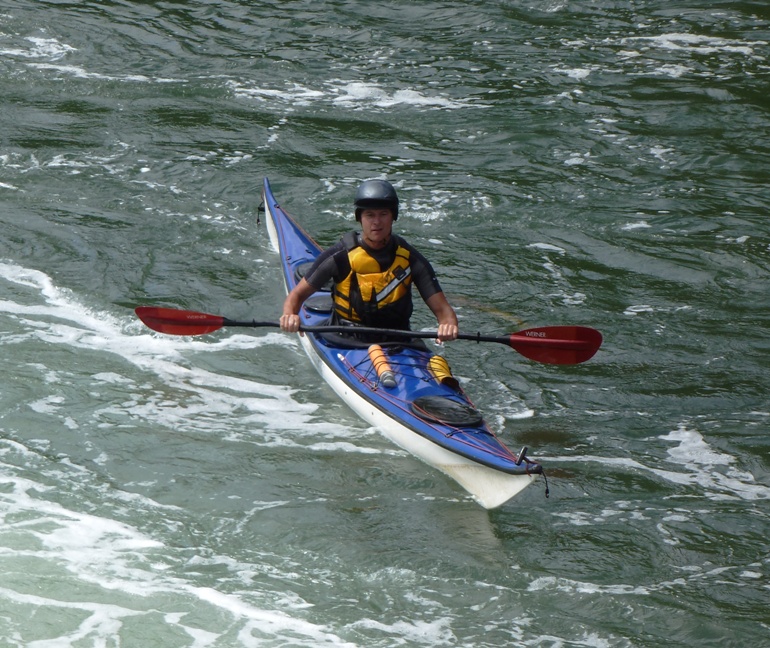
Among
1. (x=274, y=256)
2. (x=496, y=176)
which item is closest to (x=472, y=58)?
(x=496, y=176)

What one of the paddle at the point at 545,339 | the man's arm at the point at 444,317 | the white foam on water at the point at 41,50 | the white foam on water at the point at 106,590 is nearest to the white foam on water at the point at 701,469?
the paddle at the point at 545,339

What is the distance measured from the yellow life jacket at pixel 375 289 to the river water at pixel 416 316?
0.68 metres

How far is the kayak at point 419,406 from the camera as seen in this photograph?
199 inches

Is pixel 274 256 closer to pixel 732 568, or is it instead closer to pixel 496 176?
pixel 496 176

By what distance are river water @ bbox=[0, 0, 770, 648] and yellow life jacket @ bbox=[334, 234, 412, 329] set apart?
0.68 m

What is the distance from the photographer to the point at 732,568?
482cm

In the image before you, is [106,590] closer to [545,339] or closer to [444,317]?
[444,317]

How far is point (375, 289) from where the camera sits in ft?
19.3

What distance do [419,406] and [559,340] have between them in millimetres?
1017

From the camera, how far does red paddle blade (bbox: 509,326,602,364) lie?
5.93 metres

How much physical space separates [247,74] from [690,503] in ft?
27.4

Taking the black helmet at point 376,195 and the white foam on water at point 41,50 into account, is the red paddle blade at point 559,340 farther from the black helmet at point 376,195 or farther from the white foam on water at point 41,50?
the white foam on water at point 41,50

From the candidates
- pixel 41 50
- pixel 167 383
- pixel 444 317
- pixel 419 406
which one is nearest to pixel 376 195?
pixel 444 317

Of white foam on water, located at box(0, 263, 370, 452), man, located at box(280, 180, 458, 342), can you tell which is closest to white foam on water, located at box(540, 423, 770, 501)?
man, located at box(280, 180, 458, 342)
